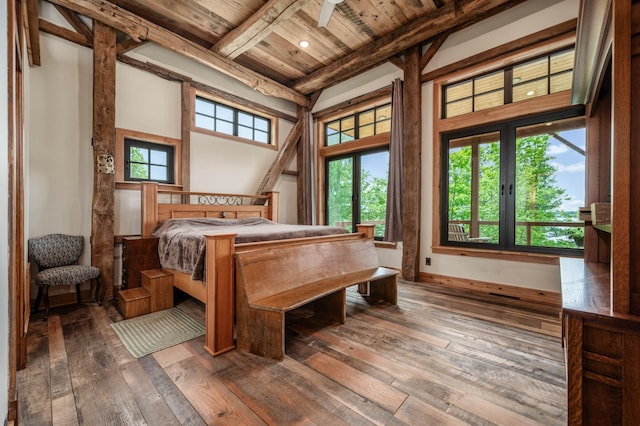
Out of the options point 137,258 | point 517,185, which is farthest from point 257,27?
point 517,185

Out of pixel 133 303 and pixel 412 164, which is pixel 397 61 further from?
pixel 133 303

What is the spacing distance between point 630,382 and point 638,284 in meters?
0.28

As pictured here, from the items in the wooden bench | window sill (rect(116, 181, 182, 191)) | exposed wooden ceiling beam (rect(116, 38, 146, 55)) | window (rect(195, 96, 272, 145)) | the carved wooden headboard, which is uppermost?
exposed wooden ceiling beam (rect(116, 38, 146, 55))

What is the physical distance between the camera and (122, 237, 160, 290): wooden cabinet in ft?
9.30

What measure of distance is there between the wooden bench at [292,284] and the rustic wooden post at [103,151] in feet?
6.66


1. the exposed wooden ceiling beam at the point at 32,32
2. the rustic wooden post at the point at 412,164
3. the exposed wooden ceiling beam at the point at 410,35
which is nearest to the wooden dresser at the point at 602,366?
the rustic wooden post at the point at 412,164

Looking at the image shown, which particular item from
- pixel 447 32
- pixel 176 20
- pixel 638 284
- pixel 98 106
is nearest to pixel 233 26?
pixel 176 20

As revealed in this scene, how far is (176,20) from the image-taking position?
11.0 ft

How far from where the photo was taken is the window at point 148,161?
336 cm

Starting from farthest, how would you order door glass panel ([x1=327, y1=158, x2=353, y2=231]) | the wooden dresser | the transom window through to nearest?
door glass panel ([x1=327, y1=158, x2=353, y2=231]) → the transom window → the wooden dresser

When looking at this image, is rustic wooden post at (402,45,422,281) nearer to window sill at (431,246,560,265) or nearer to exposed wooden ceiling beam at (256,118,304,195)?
window sill at (431,246,560,265)

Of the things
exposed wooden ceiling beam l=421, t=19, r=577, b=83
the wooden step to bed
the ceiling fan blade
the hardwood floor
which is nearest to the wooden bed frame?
the wooden step to bed

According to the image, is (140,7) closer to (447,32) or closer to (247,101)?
(247,101)

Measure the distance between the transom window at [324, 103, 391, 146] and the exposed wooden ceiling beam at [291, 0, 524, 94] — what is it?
657mm
